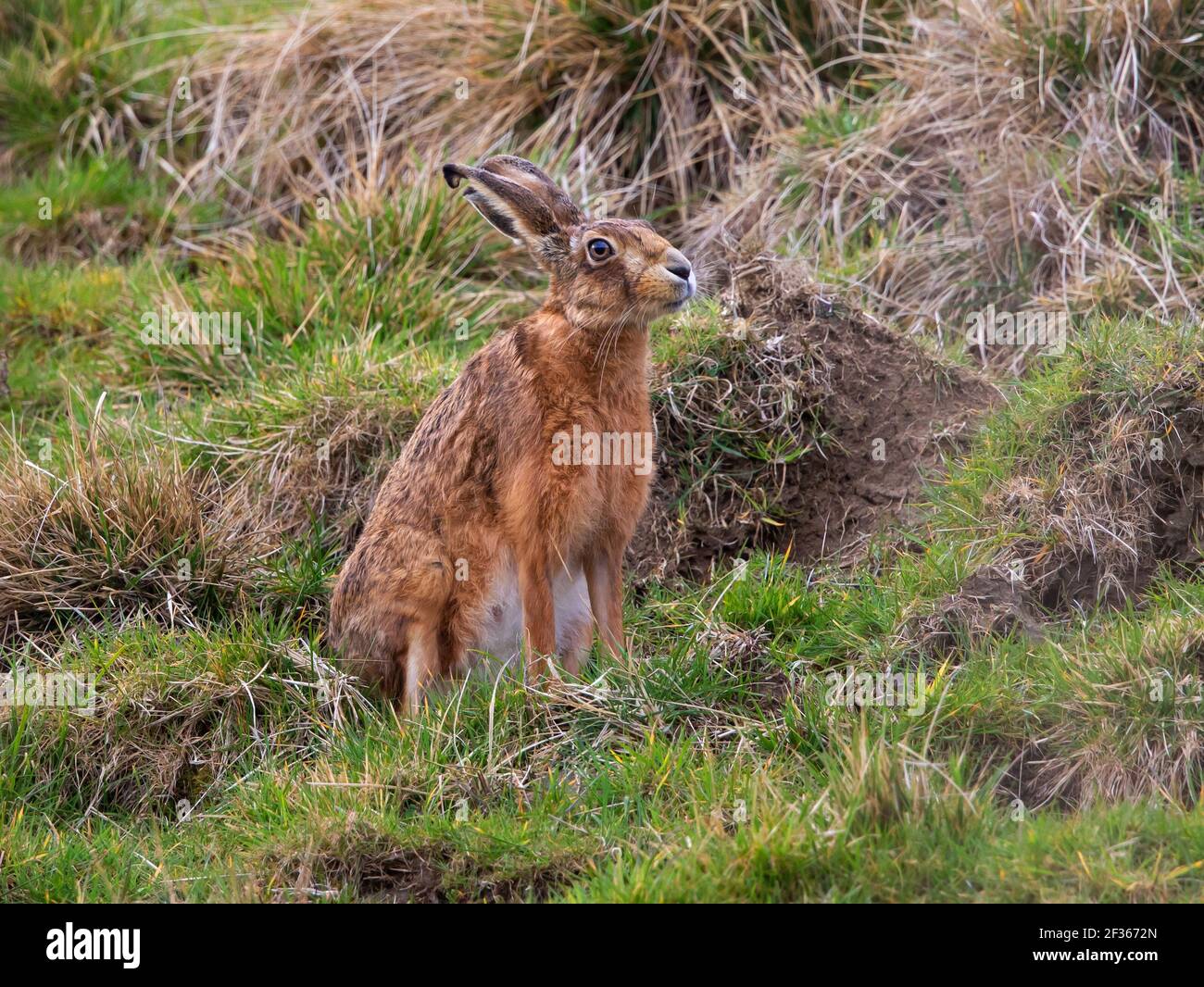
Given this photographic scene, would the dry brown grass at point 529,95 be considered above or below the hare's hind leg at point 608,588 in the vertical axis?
above

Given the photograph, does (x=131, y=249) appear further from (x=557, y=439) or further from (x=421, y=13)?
(x=557, y=439)

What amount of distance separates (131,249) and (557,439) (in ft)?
16.8

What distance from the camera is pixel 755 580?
625 cm

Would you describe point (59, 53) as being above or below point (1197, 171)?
above

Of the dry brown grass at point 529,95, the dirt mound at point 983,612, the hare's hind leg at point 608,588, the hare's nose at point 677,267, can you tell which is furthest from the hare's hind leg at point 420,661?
the dry brown grass at point 529,95

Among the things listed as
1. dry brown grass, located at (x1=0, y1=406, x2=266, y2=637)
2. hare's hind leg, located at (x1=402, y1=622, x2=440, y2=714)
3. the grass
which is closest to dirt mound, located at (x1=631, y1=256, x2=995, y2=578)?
the grass

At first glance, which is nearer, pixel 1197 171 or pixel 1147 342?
pixel 1147 342

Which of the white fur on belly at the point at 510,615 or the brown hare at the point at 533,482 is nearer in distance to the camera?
the brown hare at the point at 533,482

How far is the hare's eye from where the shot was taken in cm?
580

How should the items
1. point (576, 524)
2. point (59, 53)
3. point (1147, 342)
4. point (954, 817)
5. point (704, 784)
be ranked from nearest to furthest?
point (954, 817) → point (704, 784) → point (576, 524) → point (1147, 342) → point (59, 53)

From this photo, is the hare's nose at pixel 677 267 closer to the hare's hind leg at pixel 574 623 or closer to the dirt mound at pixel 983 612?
the hare's hind leg at pixel 574 623

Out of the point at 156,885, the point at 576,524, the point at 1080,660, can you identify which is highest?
the point at 576,524

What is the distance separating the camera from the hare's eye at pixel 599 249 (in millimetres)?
5797

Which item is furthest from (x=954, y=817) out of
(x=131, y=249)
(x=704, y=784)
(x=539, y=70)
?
(x=131, y=249)
